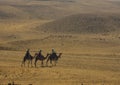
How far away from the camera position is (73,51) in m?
39.2

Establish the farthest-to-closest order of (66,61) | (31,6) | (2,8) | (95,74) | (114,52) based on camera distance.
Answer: (31,6)
(2,8)
(114,52)
(66,61)
(95,74)

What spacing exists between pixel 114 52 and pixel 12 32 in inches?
681

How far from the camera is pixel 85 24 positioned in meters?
56.6

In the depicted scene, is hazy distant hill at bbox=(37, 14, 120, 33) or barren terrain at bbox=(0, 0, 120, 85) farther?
hazy distant hill at bbox=(37, 14, 120, 33)

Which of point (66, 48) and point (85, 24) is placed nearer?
point (66, 48)

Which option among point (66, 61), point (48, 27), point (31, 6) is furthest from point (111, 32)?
point (31, 6)

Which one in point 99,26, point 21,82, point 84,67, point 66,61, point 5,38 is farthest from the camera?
point 99,26

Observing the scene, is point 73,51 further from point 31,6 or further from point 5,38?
point 31,6

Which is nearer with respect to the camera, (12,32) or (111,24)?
(12,32)

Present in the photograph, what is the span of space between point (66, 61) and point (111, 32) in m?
21.4

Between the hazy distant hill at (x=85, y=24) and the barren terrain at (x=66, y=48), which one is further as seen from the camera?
the hazy distant hill at (x=85, y=24)

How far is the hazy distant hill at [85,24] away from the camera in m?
54.4

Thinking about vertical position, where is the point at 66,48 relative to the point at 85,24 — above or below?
above

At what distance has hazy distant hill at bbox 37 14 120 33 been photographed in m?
54.4
